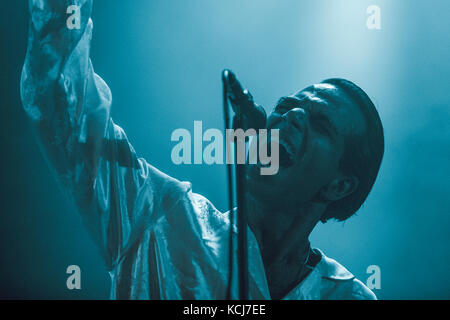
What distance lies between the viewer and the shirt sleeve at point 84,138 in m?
1.11

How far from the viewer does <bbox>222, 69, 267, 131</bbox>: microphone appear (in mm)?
996

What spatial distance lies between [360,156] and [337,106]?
0.19m

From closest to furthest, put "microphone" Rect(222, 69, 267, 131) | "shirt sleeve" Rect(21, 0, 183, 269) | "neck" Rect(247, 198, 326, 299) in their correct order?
"microphone" Rect(222, 69, 267, 131), "shirt sleeve" Rect(21, 0, 183, 269), "neck" Rect(247, 198, 326, 299)

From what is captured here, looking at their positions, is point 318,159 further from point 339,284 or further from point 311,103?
point 339,284

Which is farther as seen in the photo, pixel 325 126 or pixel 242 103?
pixel 325 126

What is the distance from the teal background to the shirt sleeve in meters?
0.17

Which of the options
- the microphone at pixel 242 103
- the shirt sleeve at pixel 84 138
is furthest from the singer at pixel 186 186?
the microphone at pixel 242 103

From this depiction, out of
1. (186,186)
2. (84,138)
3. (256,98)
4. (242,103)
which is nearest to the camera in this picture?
(242,103)

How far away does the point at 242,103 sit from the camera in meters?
1.00

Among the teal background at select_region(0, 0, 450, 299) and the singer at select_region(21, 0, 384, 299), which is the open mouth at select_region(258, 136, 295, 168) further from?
the teal background at select_region(0, 0, 450, 299)

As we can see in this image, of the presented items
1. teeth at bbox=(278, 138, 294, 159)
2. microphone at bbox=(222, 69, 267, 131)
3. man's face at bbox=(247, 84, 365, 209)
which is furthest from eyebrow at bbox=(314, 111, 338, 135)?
microphone at bbox=(222, 69, 267, 131)

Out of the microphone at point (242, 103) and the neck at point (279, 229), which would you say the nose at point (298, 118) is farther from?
the microphone at point (242, 103)

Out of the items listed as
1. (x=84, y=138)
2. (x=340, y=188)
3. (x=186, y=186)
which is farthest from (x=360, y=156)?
(x=84, y=138)

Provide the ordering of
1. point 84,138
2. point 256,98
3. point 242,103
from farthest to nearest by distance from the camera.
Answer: point 256,98 < point 84,138 < point 242,103
